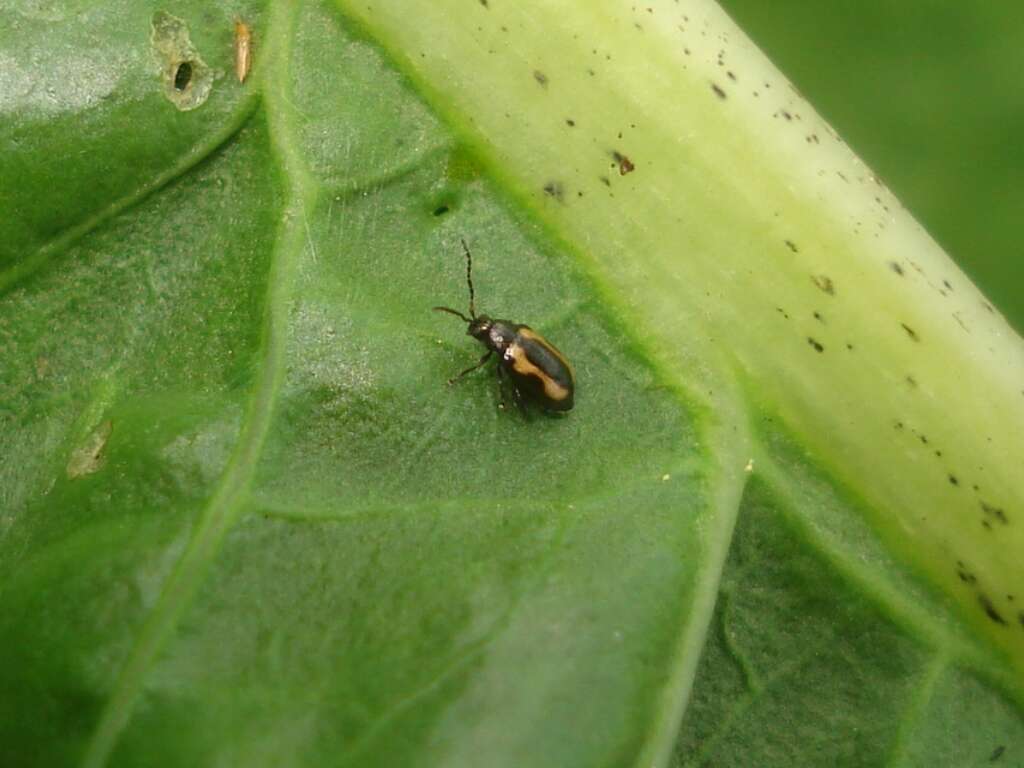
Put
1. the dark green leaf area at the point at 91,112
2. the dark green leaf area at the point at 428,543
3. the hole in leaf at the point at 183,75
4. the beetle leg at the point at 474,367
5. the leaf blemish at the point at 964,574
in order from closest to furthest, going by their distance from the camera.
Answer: the dark green leaf area at the point at 428,543
the dark green leaf area at the point at 91,112
the hole in leaf at the point at 183,75
the beetle leg at the point at 474,367
the leaf blemish at the point at 964,574

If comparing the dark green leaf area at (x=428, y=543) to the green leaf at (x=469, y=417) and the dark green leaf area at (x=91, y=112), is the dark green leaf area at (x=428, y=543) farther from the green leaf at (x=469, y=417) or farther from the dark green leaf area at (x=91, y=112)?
the dark green leaf area at (x=91, y=112)

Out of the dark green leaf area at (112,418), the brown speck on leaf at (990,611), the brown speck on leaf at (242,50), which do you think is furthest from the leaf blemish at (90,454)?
the brown speck on leaf at (990,611)

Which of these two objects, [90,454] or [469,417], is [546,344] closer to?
[469,417]

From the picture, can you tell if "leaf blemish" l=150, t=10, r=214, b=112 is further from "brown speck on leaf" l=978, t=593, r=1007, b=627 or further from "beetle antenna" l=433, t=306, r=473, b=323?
"brown speck on leaf" l=978, t=593, r=1007, b=627

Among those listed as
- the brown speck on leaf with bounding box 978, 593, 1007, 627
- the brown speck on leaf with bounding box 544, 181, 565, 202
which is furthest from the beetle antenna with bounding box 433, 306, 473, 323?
the brown speck on leaf with bounding box 978, 593, 1007, 627

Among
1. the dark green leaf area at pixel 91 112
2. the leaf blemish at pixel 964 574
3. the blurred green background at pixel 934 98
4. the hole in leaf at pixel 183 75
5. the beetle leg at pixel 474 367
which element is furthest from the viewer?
the blurred green background at pixel 934 98
